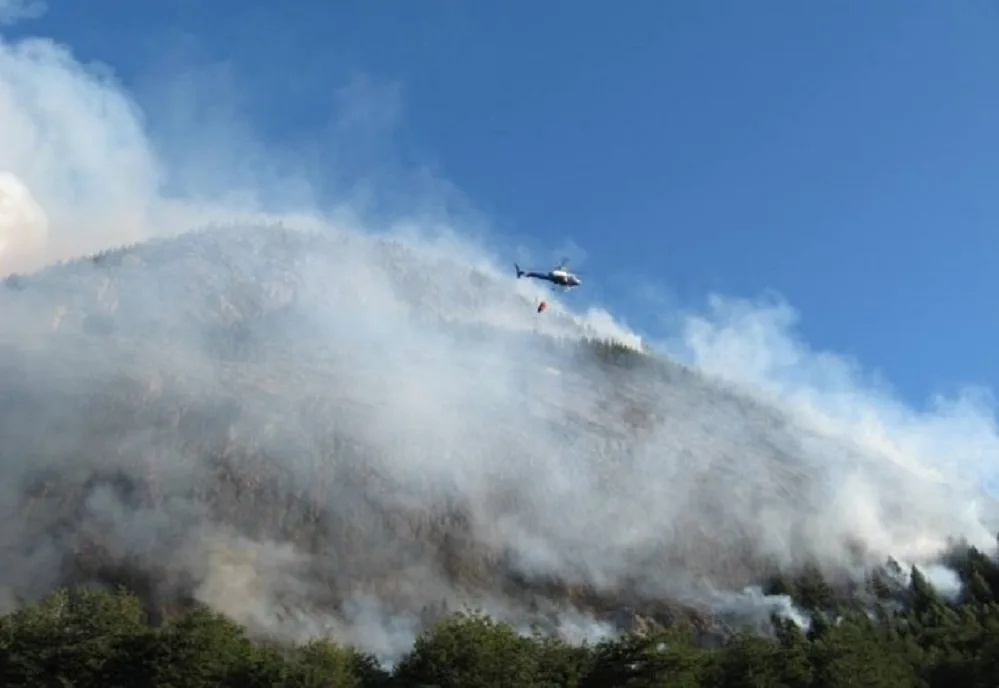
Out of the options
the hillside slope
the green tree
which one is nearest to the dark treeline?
the green tree

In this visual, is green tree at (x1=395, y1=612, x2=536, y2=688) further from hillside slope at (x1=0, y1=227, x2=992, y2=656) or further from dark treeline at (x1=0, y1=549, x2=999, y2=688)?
hillside slope at (x1=0, y1=227, x2=992, y2=656)

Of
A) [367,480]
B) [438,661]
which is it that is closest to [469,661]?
[438,661]

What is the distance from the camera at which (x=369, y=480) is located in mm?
160000

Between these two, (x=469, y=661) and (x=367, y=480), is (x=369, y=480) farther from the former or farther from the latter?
(x=469, y=661)

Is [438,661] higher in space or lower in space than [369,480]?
lower

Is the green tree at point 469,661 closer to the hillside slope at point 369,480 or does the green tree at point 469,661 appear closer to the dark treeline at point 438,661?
the dark treeline at point 438,661

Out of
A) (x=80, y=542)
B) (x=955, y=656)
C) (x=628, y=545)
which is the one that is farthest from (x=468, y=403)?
(x=955, y=656)

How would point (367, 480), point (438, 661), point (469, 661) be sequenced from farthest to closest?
point (367, 480)
point (438, 661)
point (469, 661)

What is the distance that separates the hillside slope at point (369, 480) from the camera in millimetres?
141750

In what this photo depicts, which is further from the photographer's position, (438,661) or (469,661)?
(438,661)

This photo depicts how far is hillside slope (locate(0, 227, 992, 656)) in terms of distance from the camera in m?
142

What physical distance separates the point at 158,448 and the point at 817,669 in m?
106

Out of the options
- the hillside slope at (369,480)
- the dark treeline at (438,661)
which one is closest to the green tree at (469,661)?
the dark treeline at (438,661)

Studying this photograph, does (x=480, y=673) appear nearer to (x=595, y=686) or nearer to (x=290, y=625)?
(x=595, y=686)
